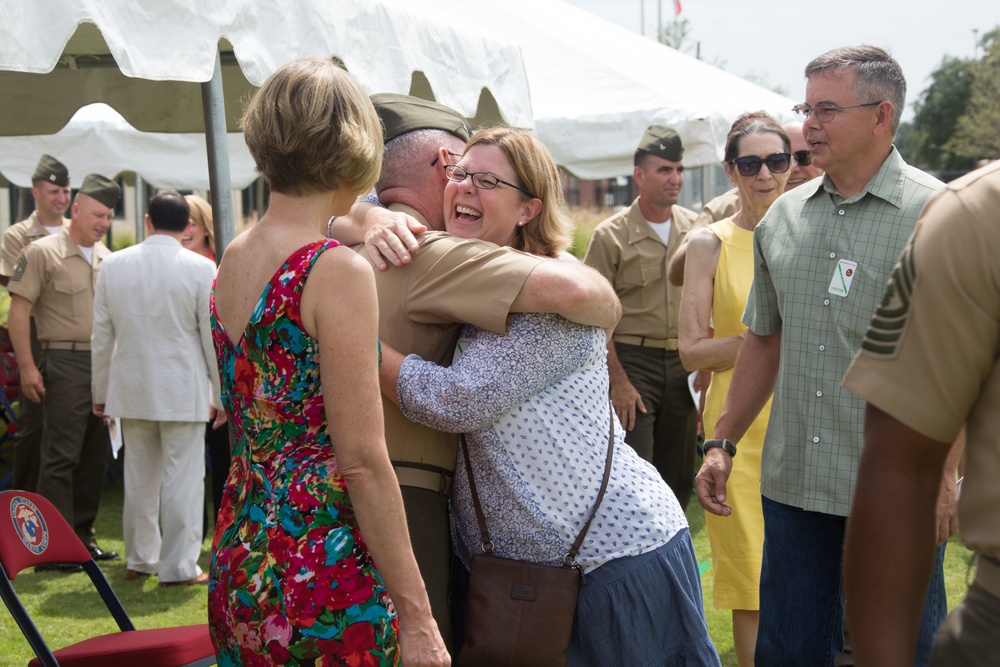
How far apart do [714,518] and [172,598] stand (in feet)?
10.8

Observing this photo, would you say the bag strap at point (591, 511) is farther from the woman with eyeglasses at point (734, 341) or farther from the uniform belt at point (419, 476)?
the woman with eyeglasses at point (734, 341)

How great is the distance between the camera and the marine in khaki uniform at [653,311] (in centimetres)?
683

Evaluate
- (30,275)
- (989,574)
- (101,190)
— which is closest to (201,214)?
(101,190)

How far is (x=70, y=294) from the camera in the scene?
7.05m

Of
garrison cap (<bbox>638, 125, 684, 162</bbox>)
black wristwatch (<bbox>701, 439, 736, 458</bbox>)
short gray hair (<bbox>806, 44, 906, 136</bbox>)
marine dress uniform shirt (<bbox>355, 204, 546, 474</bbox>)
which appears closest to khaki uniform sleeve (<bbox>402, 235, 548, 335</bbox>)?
marine dress uniform shirt (<bbox>355, 204, 546, 474</bbox>)

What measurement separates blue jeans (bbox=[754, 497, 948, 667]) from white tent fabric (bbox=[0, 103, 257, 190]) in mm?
6937

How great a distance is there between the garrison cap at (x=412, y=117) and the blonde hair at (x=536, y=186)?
0.28 m

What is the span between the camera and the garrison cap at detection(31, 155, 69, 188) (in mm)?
8438

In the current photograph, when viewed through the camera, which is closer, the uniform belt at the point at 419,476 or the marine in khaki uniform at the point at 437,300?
the marine in khaki uniform at the point at 437,300

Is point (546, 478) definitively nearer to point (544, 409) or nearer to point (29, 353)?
point (544, 409)

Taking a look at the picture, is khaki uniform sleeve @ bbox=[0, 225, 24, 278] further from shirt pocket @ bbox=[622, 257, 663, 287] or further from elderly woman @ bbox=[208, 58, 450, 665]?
elderly woman @ bbox=[208, 58, 450, 665]

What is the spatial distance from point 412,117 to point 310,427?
1.11 meters

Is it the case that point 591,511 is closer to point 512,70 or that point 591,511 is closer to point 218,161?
point 218,161

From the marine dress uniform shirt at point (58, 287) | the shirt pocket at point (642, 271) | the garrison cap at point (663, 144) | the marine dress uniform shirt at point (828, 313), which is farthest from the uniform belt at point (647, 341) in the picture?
the marine dress uniform shirt at point (828, 313)
